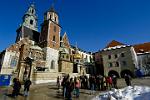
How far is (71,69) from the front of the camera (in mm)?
44312

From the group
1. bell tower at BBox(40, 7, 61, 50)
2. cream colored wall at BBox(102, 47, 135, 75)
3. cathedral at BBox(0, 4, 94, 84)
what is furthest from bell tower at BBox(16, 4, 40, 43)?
cream colored wall at BBox(102, 47, 135, 75)

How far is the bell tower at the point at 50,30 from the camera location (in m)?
41.8

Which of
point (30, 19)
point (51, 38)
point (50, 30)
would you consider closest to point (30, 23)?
point (30, 19)

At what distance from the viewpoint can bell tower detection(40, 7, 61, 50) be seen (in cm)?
4175

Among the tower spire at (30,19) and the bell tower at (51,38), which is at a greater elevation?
the tower spire at (30,19)

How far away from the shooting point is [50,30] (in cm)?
4291

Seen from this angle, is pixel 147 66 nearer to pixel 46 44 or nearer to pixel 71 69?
pixel 71 69

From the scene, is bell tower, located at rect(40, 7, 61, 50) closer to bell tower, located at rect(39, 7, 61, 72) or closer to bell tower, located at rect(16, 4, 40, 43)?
bell tower, located at rect(39, 7, 61, 72)

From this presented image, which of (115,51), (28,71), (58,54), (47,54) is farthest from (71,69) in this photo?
(28,71)

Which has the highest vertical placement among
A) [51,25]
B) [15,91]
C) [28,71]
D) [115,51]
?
[51,25]

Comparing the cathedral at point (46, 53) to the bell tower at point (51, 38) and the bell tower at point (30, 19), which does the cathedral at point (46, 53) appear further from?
the bell tower at point (30, 19)

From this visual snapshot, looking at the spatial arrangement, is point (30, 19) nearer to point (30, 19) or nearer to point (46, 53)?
point (30, 19)

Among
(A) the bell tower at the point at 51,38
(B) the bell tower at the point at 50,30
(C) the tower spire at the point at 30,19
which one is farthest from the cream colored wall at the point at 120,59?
(C) the tower spire at the point at 30,19

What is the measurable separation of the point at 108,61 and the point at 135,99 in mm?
34654
